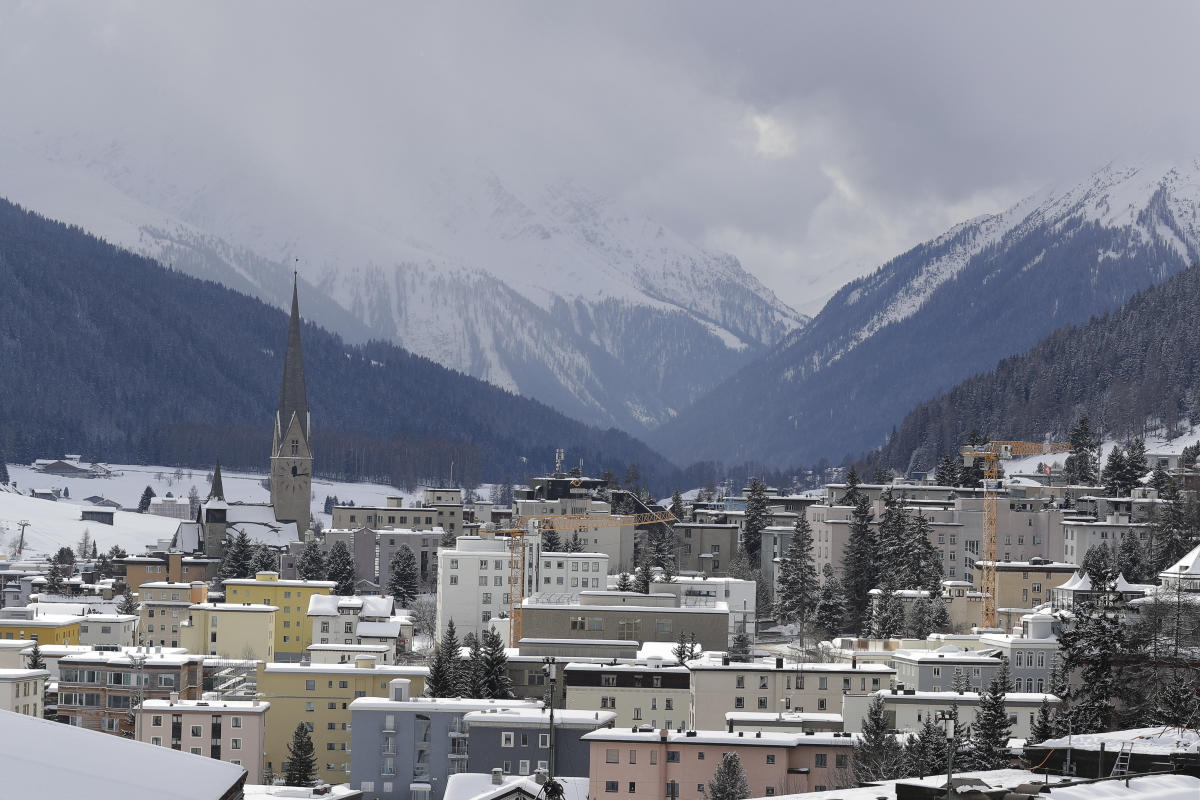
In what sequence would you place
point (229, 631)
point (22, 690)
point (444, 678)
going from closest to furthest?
point (22, 690) → point (444, 678) → point (229, 631)

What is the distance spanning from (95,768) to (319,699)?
54.5 meters

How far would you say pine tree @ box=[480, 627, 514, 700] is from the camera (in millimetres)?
85875

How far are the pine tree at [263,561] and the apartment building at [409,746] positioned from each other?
62.7 meters

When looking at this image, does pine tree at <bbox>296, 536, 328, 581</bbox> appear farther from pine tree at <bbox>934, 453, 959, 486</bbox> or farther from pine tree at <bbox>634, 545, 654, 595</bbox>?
pine tree at <bbox>934, 453, 959, 486</bbox>

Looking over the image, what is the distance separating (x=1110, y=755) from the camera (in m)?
36.5

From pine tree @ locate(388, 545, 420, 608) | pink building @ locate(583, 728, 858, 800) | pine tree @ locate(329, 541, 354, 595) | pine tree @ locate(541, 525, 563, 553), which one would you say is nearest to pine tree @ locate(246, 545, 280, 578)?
pine tree @ locate(329, 541, 354, 595)

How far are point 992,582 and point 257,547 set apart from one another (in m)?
65.6

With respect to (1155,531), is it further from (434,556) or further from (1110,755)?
(1110,755)

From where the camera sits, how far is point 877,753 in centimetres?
6206

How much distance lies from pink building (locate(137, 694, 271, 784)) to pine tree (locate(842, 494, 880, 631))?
49.4 metres

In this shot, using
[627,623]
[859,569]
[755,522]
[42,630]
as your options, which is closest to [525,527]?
[859,569]

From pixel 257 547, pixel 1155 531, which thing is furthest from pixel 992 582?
pixel 257 547

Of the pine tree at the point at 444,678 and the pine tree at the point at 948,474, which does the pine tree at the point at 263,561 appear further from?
the pine tree at the point at 948,474

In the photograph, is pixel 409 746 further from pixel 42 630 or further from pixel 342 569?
pixel 342 569
